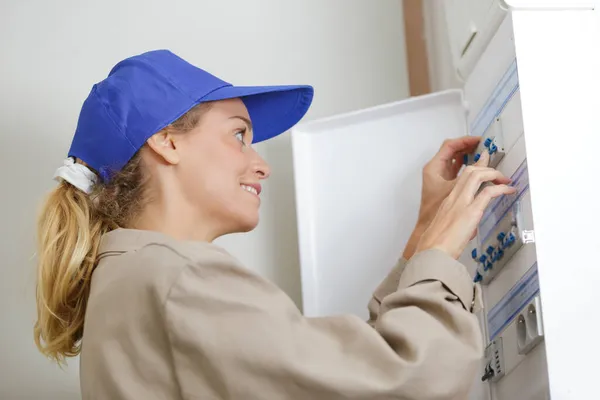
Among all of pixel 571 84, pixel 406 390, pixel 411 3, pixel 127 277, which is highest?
pixel 411 3

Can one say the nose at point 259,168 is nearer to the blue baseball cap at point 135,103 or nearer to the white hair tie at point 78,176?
the blue baseball cap at point 135,103

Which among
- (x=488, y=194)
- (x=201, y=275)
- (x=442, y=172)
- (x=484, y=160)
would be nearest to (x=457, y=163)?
(x=442, y=172)

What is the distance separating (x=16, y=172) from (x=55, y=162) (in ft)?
0.25

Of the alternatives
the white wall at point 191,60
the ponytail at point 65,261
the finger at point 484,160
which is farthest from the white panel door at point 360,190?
the ponytail at point 65,261

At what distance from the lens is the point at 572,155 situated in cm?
119

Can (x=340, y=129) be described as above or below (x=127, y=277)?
above

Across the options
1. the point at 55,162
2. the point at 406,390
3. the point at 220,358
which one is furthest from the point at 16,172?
the point at 406,390

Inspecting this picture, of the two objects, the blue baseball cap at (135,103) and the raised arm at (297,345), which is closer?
the raised arm at (297,345)

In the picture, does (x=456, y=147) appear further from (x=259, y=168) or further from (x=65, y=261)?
(x=65, y=261)

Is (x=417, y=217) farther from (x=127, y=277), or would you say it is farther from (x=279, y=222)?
(x=127, y=277)

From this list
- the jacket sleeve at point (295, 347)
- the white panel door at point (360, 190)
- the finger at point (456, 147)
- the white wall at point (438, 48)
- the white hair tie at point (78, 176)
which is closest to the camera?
the jacket sleeve at point (295, 347)

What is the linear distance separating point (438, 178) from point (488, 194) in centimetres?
24

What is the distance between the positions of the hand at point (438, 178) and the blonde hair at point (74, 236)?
1.35 ft

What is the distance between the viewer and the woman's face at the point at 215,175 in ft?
4.08
